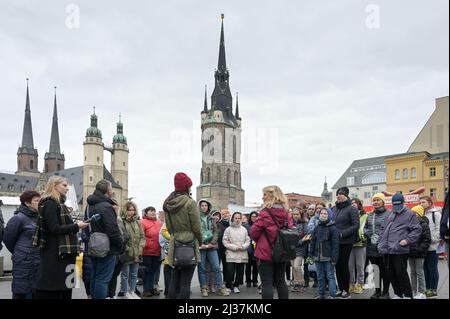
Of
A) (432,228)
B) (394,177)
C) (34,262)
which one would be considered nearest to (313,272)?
(432,228)

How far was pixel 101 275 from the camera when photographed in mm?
6348

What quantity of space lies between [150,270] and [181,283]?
115 inches

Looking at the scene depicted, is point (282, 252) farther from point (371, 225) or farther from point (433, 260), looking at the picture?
point (433, 260)

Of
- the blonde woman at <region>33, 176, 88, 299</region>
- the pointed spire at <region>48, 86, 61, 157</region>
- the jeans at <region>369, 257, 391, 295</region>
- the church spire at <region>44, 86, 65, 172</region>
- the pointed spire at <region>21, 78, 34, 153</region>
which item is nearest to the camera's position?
the blonde woman at <region>33, 176, 88, 299</region>

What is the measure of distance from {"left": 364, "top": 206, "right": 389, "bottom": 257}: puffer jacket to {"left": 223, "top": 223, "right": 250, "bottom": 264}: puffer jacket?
236 cm

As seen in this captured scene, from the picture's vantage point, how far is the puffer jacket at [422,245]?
24.5ft

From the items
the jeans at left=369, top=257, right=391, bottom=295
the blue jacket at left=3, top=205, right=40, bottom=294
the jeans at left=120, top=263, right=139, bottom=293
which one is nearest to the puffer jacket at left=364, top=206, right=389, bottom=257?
the jeans at left=369, top=257, right=391, bottom=295

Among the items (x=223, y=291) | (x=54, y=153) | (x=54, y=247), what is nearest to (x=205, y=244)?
(x=223, y=291)

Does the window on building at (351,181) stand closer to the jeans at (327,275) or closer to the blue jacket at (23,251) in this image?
the jeans at (327,275)

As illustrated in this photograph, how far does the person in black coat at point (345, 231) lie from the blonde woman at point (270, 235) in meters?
2.35

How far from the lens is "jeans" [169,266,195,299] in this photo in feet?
19.7

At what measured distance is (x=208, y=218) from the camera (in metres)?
8.77

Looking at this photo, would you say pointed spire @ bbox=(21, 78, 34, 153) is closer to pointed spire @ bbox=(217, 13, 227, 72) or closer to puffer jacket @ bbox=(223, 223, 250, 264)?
pointed spire @ bbox=(217, 13, 227, 72)

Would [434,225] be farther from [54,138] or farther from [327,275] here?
[54,138]
